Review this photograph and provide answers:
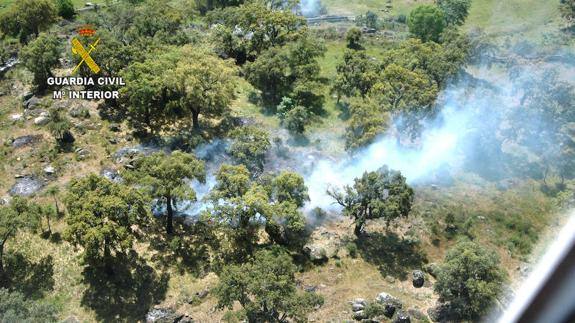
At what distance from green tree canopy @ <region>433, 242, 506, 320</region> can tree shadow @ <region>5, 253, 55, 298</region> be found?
83.4 feet

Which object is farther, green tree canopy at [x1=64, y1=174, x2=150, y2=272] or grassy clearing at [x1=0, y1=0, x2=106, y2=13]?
grassy clearing at [x1=0, y1=0, x2=106, y2=13]

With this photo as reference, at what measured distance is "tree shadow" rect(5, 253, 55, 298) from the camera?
34.0 m

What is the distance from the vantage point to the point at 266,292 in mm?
29719

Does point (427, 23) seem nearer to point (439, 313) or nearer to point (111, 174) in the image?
point (439, 313)

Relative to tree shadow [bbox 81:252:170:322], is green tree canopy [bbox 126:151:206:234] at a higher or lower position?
higher

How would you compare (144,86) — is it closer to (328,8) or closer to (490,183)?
(490,183)

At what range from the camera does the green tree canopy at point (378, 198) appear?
120ft

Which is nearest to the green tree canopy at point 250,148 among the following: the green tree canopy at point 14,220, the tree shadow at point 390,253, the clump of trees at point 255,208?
the clump of trees at point 255,208

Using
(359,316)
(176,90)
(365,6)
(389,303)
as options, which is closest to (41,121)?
(176,90)

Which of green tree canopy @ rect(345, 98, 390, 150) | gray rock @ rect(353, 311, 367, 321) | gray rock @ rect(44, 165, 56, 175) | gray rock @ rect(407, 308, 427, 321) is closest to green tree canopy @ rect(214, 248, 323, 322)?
gray rock @ rect(353, 311, 367, 321)

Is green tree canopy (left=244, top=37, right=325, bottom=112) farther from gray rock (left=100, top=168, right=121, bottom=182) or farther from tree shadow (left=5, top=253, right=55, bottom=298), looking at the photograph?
tree shadow (left=5, top=253, right=55, bottom=298)

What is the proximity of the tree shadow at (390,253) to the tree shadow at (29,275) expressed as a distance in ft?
70.7

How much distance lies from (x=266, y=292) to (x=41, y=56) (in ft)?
118

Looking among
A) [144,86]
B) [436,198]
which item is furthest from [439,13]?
[144,86]
